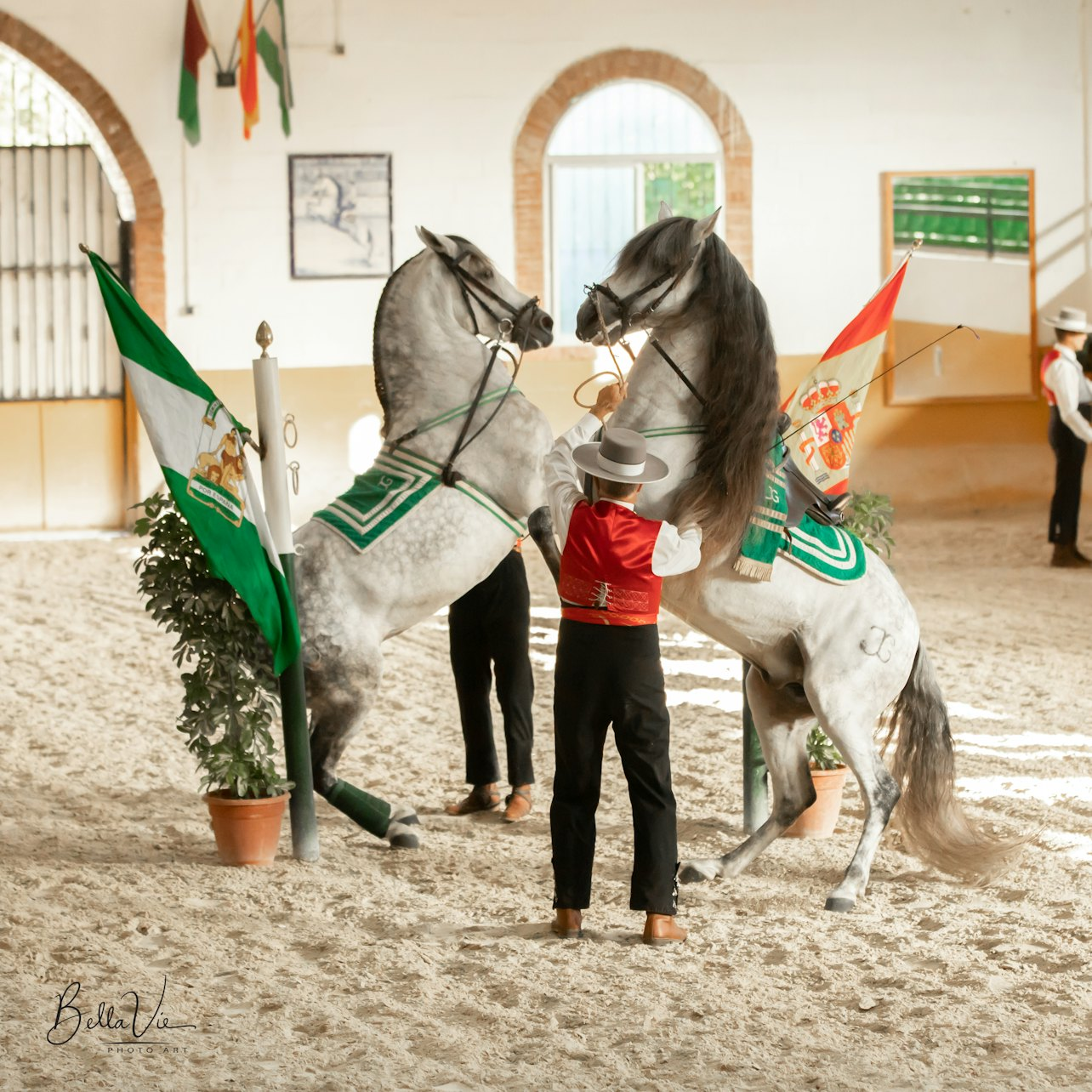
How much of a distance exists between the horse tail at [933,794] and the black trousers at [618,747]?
37.9 inches

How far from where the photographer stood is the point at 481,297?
4.66 m

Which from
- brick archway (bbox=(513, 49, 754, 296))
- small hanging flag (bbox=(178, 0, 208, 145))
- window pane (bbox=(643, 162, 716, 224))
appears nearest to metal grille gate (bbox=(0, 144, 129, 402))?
small hanging flag (bbox=(178, 0, 208, 145))

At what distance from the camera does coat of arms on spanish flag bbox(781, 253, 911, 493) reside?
453 centimetres

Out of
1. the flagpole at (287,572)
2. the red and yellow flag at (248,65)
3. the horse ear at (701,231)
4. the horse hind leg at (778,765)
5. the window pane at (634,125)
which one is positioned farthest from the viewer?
the window pane at (634,125)

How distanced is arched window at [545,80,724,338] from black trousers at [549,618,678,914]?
9.77 meters

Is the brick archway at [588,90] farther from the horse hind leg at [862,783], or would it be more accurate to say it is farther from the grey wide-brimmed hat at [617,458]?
the grey wide-brimmed hat at [617,458]

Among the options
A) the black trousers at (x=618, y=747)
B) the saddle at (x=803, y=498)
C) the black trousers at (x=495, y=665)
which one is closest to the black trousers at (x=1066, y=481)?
the black trousers at (x=495, y=665)

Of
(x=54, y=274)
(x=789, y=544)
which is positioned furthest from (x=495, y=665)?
(x=54, y=274)

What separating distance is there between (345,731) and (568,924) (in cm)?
114

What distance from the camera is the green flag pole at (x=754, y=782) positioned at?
480cm

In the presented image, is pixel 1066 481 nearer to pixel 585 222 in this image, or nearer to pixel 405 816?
pixel 585 222

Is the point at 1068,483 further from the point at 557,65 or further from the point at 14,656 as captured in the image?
the point at 14,656

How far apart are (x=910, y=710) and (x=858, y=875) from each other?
55 centimetres

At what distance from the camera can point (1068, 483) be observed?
10.7 m
